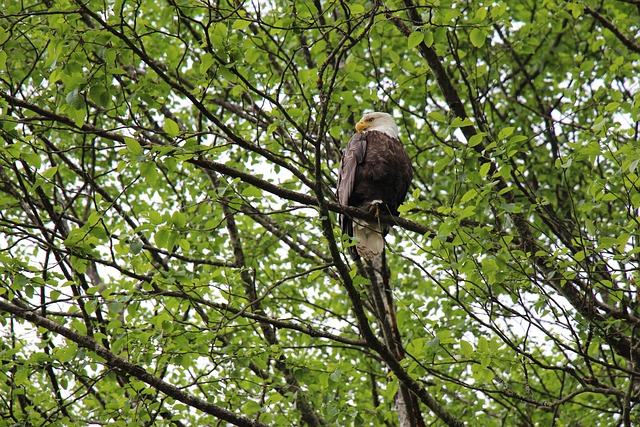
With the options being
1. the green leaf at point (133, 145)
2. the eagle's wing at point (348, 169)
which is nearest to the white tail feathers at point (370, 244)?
the eagle's wing at point (348, 169)

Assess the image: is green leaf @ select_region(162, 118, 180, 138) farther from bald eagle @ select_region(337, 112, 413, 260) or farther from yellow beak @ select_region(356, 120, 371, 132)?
yellow beak @ select_region(356, 120, 371, 132)

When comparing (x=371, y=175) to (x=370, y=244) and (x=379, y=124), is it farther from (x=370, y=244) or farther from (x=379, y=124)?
(x=379, y=124)

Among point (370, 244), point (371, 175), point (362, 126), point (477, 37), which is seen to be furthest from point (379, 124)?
point (477, 37)

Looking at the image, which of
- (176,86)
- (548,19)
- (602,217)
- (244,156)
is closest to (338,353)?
(244,156)

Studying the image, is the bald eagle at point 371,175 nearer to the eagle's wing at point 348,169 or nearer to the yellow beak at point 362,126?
the eagle's wing at point 348,169

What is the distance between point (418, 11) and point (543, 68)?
368 centimetres

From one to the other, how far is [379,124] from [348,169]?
776mm

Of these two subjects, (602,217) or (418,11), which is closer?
(418,11)

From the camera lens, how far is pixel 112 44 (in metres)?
3.27

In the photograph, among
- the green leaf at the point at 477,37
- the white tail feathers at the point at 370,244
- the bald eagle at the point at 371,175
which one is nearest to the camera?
the green leaf at the point at 477,37

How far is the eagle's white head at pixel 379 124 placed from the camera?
5.86 m

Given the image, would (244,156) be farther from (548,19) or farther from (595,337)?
(595,337)

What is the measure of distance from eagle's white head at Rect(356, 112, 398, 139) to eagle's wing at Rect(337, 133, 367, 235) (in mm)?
340

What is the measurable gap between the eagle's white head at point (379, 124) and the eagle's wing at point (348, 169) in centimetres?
34
